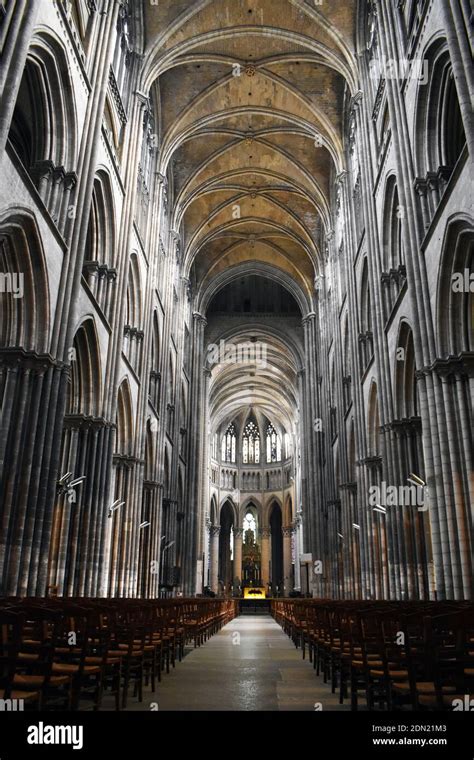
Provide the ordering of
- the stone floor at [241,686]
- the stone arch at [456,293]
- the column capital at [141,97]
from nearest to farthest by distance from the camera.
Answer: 1. the stone floor at [241,686]
2. the stone arch at [456,293]
3. the column capital at [141,97]

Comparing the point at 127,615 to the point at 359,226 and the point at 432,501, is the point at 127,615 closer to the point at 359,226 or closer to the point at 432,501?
the point at 432,501

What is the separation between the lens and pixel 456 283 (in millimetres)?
12008

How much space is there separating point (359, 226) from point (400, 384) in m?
8.84

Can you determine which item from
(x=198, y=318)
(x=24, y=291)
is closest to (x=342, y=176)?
(x=198, y=318)

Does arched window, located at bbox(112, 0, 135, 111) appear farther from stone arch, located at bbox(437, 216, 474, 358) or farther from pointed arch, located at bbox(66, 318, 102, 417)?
stone arch, located at bbox(437, 216, 474, 358)

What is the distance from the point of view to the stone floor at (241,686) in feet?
19.7

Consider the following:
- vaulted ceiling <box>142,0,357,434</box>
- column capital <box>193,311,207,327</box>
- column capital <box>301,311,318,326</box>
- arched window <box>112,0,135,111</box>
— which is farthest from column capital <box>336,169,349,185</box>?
column capital <box>193,311,207,327</box>

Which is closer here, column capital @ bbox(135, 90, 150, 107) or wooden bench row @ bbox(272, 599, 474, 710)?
wooden bench row @ bbox(272, 599, 474, 710)

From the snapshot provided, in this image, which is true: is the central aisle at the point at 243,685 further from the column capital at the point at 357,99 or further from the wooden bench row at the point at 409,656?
the column capital at the point at 357,99

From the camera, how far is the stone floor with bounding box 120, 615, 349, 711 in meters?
6.02

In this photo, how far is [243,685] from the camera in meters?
7.30

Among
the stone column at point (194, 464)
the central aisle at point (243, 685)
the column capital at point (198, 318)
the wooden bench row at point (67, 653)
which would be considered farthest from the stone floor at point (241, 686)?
the column capital at point (198, 318)

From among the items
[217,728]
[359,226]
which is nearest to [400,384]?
[359,226]

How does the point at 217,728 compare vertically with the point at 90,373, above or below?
below
